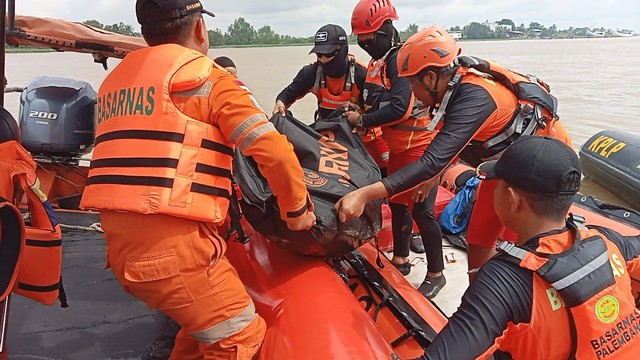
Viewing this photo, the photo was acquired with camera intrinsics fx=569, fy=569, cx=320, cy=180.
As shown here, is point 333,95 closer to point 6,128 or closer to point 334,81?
point 334,81

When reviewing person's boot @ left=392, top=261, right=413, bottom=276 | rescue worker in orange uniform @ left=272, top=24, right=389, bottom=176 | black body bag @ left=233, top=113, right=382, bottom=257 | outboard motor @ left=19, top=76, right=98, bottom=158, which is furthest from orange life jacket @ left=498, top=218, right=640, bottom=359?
outboard motor @ left=19, top=76, right=98, bottom=158

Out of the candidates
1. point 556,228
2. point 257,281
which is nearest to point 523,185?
point 556,228

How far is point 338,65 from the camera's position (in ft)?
11.2

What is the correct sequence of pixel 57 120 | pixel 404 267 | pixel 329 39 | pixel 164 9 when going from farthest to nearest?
pixel 57 120 → pixel 329 39 → pixel 404 267 → pixel 164 9

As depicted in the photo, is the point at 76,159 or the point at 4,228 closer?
the point at 4,228

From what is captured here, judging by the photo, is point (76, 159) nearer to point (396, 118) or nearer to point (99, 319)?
point (99, 319)

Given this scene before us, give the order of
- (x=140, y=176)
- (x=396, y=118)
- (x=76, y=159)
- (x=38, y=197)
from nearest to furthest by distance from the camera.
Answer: (x=140, y=176) < (x=38, y=197) < (x=396, y=118) < (x=76, y=159)

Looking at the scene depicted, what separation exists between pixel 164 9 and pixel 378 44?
5.47 feet

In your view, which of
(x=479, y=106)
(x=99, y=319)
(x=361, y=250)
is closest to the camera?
(x=479, y=106)

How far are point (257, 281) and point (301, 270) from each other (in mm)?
151

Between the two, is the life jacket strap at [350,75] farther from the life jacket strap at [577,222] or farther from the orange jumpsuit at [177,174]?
the life jacket strap at [577,222]


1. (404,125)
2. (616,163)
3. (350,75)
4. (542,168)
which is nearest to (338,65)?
(350,75)

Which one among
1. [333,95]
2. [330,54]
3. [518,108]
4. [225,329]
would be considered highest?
[330,54]

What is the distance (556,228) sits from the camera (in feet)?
4.06
